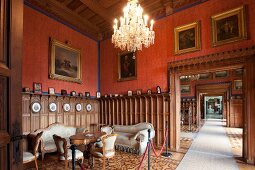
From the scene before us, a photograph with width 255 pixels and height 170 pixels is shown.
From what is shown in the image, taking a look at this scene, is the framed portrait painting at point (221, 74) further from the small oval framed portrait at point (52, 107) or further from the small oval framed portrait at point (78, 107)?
the small oval framed portrait at point (52, 107)

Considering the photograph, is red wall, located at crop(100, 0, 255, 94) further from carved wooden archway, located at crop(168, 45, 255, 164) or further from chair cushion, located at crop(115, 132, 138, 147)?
chair cushion, located at crop(115, 132, 138, 147)

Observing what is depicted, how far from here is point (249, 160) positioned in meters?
5.66

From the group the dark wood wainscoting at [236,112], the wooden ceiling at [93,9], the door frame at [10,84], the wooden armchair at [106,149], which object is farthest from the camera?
the dark wood wainscoting at [236,112]

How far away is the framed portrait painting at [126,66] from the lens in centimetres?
896

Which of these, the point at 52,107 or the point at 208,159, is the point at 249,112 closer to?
the point at 208,159

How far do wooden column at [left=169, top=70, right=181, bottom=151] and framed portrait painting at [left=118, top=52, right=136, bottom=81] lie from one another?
2205 mm

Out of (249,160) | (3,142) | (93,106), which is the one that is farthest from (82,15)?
(249,160)

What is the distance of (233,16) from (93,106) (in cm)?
777

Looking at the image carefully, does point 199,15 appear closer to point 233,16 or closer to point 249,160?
point 233,16

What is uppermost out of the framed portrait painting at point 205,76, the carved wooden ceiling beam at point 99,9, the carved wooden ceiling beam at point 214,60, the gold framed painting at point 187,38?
the carved wooden ceiling beam at point 99,9

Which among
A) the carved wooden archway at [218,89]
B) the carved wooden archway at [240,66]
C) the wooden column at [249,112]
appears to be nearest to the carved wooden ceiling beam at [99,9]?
the carved wooden archway at [240,66]

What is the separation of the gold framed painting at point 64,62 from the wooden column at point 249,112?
7.43m

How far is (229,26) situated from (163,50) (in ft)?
9.01

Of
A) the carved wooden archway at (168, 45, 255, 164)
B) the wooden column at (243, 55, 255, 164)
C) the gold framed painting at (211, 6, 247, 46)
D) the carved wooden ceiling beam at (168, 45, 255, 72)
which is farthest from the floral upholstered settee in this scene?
the gold framed painting at (211, 6, 247, 46)
